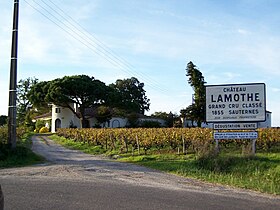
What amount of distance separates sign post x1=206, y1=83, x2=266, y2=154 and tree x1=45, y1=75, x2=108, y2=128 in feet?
122

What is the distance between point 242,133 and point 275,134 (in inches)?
123

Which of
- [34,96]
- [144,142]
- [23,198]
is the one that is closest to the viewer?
[23,198]

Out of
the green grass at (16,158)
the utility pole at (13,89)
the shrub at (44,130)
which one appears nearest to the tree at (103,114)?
the shrub at (44,130)

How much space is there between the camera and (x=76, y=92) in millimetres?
54906

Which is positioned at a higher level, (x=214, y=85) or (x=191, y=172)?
(x=214, y=85)

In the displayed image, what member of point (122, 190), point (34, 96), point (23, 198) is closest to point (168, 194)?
point (122, 190)

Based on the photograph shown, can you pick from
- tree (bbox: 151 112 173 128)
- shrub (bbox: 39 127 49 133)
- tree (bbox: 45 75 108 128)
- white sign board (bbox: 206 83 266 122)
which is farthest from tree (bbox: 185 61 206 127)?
white sign board (bbox: 206 83 266 122)

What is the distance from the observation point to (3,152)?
18.6 meters

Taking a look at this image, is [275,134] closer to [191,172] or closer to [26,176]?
[191,172]

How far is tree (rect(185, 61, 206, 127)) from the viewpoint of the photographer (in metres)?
53.0

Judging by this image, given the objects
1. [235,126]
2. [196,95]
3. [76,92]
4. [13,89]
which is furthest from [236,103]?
[76,92]

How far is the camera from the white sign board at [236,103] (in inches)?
708

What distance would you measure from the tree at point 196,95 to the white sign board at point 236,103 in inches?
1346

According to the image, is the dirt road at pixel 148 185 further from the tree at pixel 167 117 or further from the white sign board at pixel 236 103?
the tree at pixel 167 117
